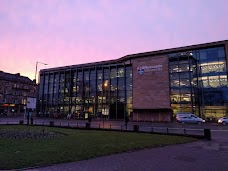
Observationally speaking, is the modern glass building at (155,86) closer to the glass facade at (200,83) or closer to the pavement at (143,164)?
the glass facade at (200,83)

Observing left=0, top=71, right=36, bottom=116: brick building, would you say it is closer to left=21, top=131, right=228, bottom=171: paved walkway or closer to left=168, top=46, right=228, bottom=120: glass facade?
left=168, top=46, right=228, bottom=120: glass facade

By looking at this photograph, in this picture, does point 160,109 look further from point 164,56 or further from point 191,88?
point 164,56

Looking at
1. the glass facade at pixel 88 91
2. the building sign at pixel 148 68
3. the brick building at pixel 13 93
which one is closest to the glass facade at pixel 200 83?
the building sign at pixel 148 68

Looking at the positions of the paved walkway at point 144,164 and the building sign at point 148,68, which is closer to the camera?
the paved walkway at point 144,164

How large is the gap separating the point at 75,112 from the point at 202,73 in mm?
40152

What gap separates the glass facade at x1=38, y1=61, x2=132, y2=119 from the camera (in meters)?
62.4

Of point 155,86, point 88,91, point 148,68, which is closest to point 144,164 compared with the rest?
point 155,86

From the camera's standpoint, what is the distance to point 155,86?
5469 centimetres

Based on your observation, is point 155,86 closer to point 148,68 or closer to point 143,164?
point 148,68

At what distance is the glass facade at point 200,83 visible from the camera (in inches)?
1922

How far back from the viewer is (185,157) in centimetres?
1080

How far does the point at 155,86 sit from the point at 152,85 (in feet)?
2.98

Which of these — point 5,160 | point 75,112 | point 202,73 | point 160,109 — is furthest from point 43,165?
point 75,112

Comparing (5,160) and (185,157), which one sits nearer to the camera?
(5,160)
